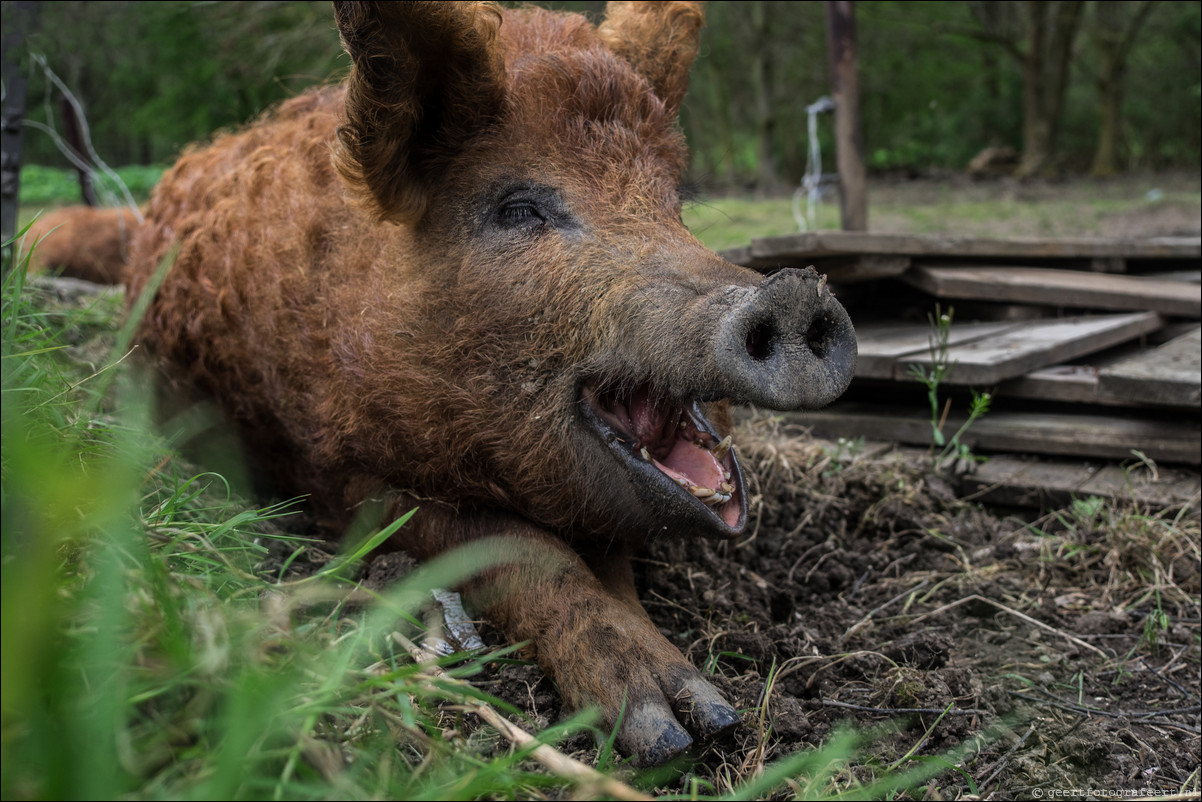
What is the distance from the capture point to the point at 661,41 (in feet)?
9.85

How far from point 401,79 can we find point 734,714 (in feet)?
5.16

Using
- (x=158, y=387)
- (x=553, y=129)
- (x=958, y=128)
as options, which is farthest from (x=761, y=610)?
(x=958, y=128)

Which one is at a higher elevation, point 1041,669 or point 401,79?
point 401,79

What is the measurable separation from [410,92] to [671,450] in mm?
1047

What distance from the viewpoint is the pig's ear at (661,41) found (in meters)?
2.93

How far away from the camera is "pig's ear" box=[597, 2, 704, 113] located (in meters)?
2.93

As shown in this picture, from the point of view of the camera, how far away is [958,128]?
21.1 meters

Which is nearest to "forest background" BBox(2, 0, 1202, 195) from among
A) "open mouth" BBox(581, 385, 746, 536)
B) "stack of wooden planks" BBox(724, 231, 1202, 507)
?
"open mouth" BBox(581, 385, 746, 536)

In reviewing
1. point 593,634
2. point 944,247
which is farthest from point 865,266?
point 593,634

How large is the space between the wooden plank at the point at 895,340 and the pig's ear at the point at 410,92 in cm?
196

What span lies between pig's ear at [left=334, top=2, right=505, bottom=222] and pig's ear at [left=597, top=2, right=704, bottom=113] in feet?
1.53

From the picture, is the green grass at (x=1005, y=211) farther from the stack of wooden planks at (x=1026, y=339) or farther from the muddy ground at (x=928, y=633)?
the muddy ground at (x=928, y=633)

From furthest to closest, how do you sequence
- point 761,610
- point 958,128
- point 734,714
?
point 958,128 → point 761,610 → point 734,714

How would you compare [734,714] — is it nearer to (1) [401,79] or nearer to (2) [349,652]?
(2) [349,652]
